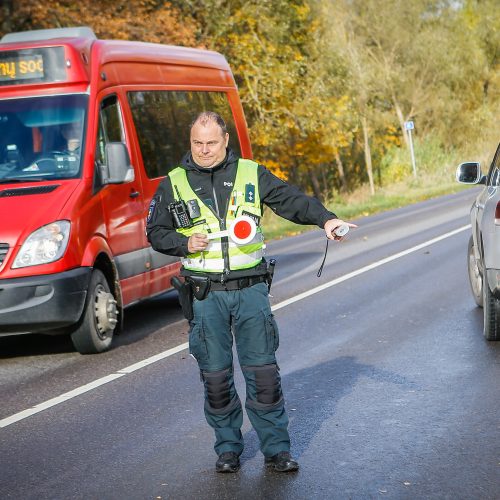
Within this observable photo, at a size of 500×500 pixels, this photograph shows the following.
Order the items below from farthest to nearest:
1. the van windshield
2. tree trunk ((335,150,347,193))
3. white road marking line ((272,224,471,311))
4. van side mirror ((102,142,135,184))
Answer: tree trunk ((335,150,347,193)) < white road marking line ((272,224,471,311)) < the van windshield < van side mirror ((102,142,135,184))

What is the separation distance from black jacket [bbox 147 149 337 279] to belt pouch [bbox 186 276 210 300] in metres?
0.12

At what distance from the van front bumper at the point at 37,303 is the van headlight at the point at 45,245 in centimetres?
13

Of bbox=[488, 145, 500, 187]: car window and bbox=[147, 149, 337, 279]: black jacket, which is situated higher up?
bbox=[147, 149, 337, 279]: black jacket

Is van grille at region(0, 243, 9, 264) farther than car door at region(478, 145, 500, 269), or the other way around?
van grille at region(0, 243, 9, 264)

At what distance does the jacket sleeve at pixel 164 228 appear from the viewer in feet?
18.2

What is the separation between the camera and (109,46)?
10.9m

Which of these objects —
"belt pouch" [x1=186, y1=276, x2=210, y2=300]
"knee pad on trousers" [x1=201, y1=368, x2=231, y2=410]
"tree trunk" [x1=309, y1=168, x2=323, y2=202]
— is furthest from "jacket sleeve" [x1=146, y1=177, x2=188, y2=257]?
"tree trunk" [x1=309, y1=168, x2=323, y2=202]

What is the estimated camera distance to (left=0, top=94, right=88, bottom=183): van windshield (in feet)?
32.7

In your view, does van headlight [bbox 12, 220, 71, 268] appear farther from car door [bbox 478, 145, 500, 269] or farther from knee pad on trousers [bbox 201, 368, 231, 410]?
knee pad on trousers [bbox 201, 368, 231, 410]

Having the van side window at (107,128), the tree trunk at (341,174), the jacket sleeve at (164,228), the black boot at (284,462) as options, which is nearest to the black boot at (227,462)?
the black boot at (284,462)

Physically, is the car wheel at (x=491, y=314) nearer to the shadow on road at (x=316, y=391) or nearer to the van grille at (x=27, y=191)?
the shadow on road at (x=316, y=391)

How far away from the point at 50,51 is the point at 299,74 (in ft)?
89.2

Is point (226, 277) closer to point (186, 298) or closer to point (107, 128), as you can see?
point (186, 298)

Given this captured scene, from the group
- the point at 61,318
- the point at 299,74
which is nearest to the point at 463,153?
the point at 299,74
